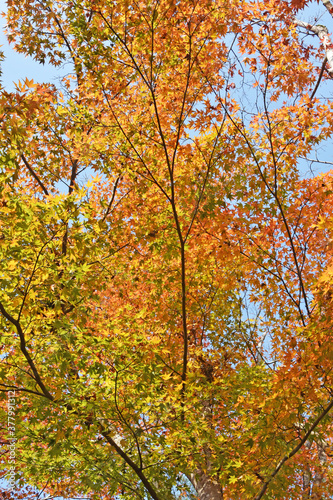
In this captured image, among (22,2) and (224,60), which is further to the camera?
(22,2)

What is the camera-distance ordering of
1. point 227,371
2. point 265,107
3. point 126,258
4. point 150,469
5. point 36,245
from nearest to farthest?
1. point 36,245
2. point 150,469
3. point 265,107
4. point 227,371
5. point 126,258

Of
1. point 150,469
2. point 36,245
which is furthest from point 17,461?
point 36,245

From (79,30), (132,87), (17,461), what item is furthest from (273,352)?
(79,30)

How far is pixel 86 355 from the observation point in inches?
160

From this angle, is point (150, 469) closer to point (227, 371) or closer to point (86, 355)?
point (86, 355)

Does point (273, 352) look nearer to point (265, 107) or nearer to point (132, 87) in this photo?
point (265, 107)

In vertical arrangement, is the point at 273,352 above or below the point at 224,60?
below

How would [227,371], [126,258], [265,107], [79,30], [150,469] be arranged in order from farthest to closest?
[126,258], [227,371], [79,30], [265,107], [150,469]

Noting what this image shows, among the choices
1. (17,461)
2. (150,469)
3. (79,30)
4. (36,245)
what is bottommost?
(150,469)

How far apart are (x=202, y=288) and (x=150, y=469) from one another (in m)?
4.34

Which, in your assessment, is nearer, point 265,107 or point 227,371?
point 265,107

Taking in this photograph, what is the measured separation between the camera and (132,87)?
7.77 metres

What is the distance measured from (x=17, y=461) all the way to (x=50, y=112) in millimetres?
5161

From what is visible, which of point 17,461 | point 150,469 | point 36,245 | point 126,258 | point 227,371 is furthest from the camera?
point 126,258
